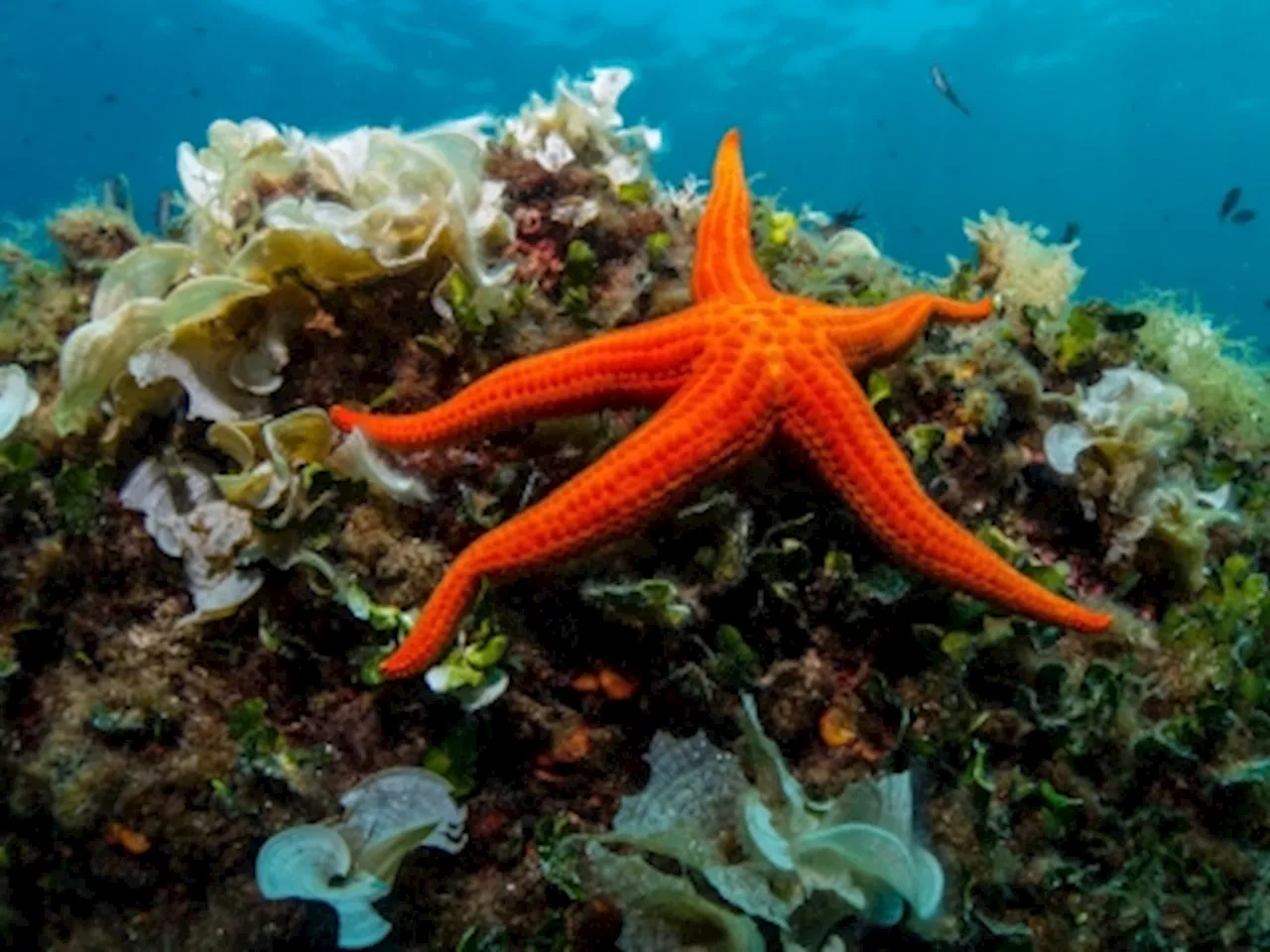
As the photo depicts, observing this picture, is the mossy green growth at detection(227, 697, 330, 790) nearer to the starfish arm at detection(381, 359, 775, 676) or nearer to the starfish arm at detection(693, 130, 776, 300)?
the starfish arm at detection(381, 359, 775, 676)

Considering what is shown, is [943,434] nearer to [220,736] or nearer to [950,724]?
[950,724]

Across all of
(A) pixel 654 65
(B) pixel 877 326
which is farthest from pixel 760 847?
(A) pixel 654 65

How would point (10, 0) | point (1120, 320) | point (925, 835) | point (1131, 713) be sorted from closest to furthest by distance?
point (925, 835) < point (1131, 713) < point (1120, 320) < point (10, 0)

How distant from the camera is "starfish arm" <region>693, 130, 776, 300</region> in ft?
12.5

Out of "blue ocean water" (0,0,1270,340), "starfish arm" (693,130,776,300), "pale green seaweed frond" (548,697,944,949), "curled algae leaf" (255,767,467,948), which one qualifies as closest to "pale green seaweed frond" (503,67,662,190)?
"starfish arm" (693,130,776,300)

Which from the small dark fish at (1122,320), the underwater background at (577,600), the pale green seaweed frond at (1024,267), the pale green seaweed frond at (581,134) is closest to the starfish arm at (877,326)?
the underwater background at (577,600)

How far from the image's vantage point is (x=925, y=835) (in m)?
3.56

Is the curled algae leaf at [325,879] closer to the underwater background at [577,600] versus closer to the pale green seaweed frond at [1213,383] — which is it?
the underwater background at [577,600]

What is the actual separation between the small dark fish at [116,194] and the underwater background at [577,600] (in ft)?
1.45

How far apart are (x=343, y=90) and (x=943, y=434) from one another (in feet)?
302

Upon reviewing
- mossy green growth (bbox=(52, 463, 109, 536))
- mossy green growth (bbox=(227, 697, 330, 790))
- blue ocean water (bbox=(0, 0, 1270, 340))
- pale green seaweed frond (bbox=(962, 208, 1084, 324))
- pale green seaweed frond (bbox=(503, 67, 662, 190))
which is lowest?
mossy green growth (bbox=(227, 697, 330, 790))

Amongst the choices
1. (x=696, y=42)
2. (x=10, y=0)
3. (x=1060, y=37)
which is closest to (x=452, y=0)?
(x=696, y=42)

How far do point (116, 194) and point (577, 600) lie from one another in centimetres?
388

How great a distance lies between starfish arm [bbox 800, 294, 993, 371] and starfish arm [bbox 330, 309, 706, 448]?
580 millimetres
